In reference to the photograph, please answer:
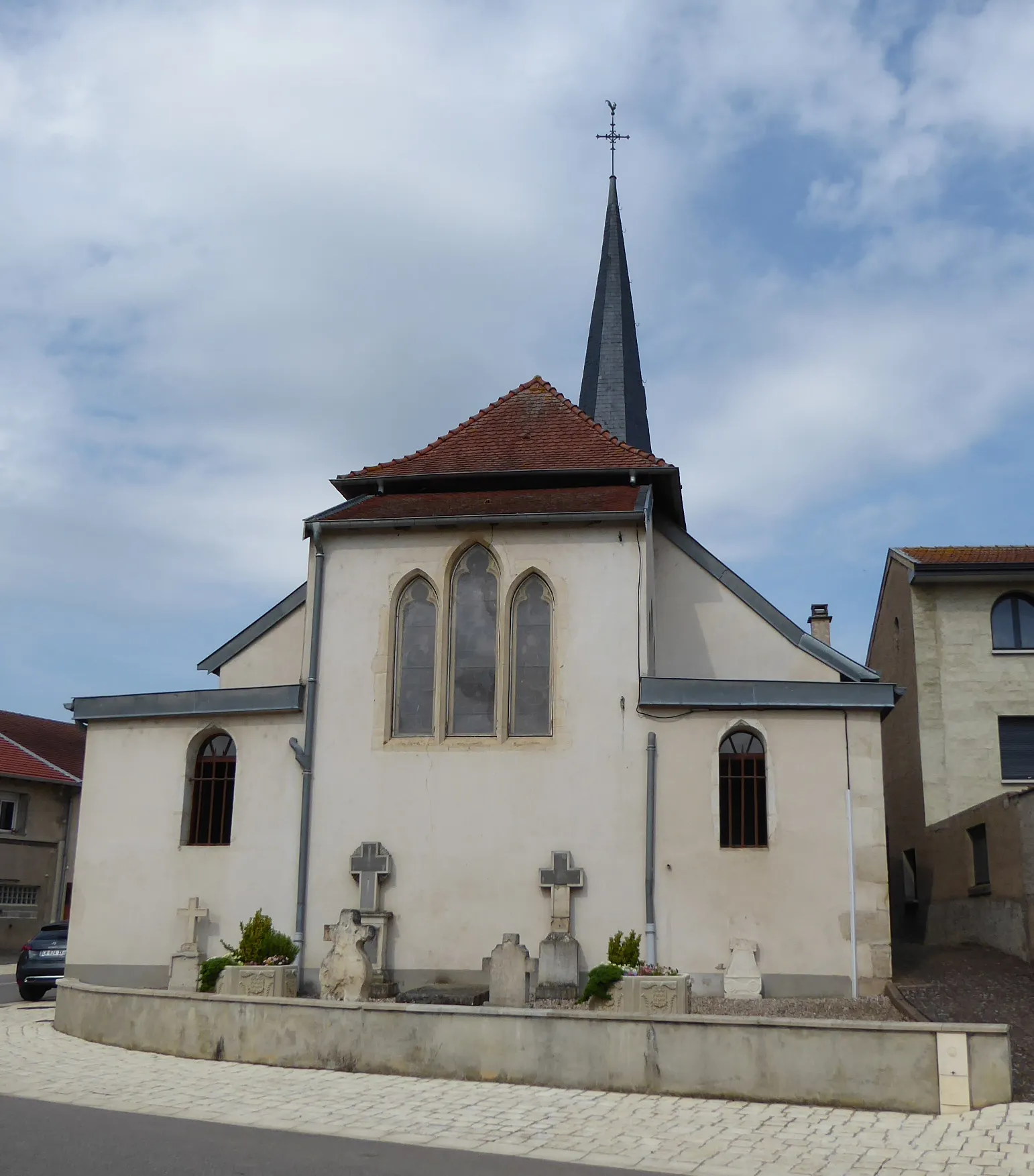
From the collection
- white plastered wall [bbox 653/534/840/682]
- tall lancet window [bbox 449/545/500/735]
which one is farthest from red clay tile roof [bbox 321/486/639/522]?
white plastered wall [bbox 653/534/840/682]

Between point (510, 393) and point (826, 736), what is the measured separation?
29.2 feet

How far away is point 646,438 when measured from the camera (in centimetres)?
2731

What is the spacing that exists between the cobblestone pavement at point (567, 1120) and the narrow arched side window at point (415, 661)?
6.82 m

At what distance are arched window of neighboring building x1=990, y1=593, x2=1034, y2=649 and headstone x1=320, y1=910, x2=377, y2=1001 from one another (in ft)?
53.2

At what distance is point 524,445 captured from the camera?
20.1 metres

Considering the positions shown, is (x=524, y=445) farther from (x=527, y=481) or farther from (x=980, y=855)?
(x=980, y=855)

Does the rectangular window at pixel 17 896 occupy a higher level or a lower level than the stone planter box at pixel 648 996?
higher

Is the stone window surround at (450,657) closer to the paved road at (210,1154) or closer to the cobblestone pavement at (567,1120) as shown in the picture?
the cobblestone pavement at (567,1120)

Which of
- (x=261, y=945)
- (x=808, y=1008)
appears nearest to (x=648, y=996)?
(x=808, y=1008)

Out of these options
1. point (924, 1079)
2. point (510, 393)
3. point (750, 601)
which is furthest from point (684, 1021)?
point (510, 393)

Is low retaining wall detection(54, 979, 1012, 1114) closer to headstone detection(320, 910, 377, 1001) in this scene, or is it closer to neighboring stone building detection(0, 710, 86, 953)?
headstone detection(320, 910, 377, 1001)

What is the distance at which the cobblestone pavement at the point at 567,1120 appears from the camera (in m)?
8.00

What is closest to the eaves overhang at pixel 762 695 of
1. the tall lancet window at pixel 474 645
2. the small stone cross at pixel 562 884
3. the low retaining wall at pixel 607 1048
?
the tall lancet window at pixel 474 645

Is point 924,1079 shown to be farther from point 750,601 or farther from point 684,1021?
point 750,601
